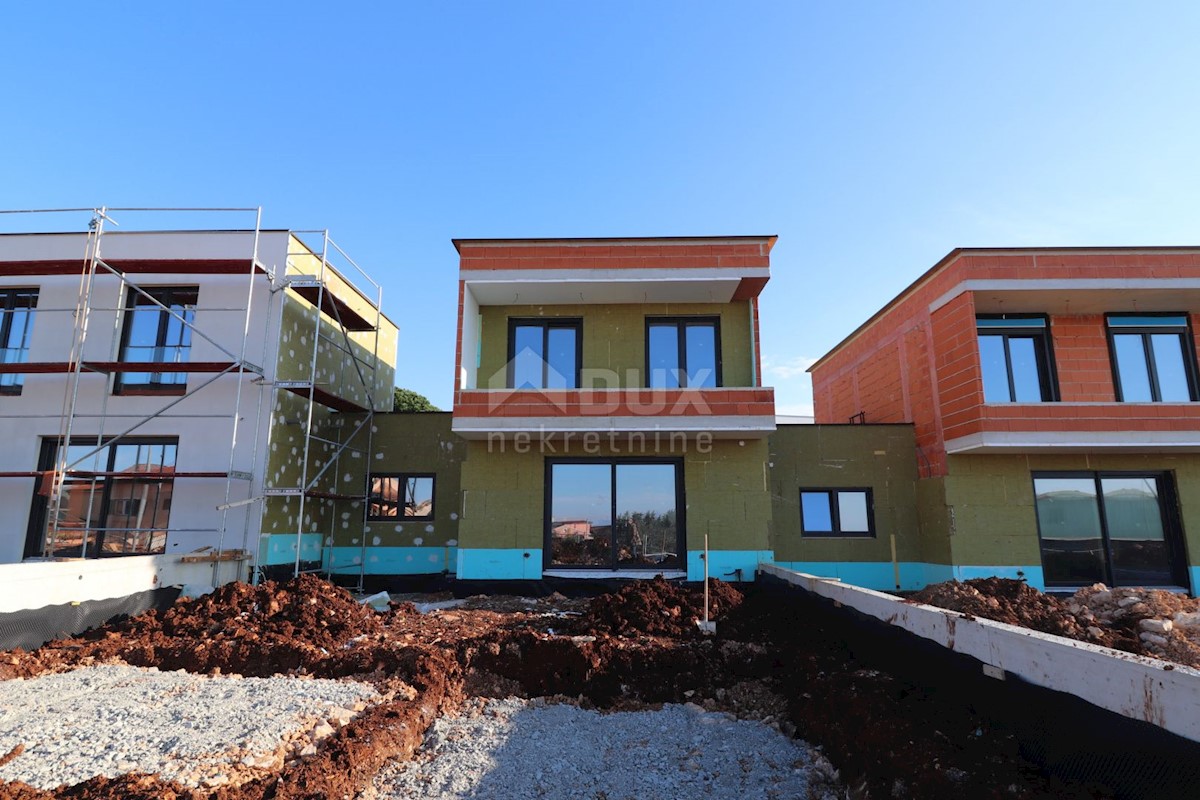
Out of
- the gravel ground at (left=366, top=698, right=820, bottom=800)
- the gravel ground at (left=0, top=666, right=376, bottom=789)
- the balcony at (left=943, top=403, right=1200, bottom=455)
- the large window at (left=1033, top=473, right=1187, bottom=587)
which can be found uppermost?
the balcony at (left=943, top=403, right=1200, bottom=455)

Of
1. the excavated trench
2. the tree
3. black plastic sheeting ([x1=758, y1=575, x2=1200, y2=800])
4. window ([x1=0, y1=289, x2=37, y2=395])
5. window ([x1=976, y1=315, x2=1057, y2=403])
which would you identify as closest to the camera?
black plastic sheeting ([x1=758, y1=575, x2=1200, y2=800])

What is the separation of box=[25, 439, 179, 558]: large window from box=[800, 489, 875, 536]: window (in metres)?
10.1

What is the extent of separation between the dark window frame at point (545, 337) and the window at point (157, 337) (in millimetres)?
5085

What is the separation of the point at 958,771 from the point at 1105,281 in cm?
994

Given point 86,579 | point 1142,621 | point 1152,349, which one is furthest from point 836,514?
point 86,579

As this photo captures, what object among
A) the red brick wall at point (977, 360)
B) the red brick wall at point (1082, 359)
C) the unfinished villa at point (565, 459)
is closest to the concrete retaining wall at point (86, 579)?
the unfinished villa at point (565, 459)

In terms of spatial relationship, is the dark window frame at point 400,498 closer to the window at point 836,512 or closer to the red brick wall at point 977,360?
the window at point 836,512

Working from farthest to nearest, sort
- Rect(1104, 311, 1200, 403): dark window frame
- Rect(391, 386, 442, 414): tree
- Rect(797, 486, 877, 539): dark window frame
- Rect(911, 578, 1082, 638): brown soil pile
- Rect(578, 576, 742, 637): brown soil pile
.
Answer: Rect(391, 386, 442, 414): tree → Rect(797, 486, 877, 539): dark window frame → Rect(1104, 311, 1200, 403): dark window frame → Rect(578, 576, 742, 637): brown soil pile → Rect(911, 578, 1082, 638): brown soil pile

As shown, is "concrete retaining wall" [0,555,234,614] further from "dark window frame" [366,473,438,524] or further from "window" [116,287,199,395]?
"window" [116,287,199,395]

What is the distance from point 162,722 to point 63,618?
136 inches

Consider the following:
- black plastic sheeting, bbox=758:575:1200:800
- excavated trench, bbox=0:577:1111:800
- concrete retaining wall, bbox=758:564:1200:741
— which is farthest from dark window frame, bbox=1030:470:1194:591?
black plastic sheeting, bbox=758:575:1200:800

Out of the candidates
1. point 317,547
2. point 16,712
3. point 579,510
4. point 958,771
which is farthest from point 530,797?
point 317,547

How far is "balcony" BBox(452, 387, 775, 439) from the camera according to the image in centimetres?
969

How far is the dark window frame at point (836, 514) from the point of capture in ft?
35.3
